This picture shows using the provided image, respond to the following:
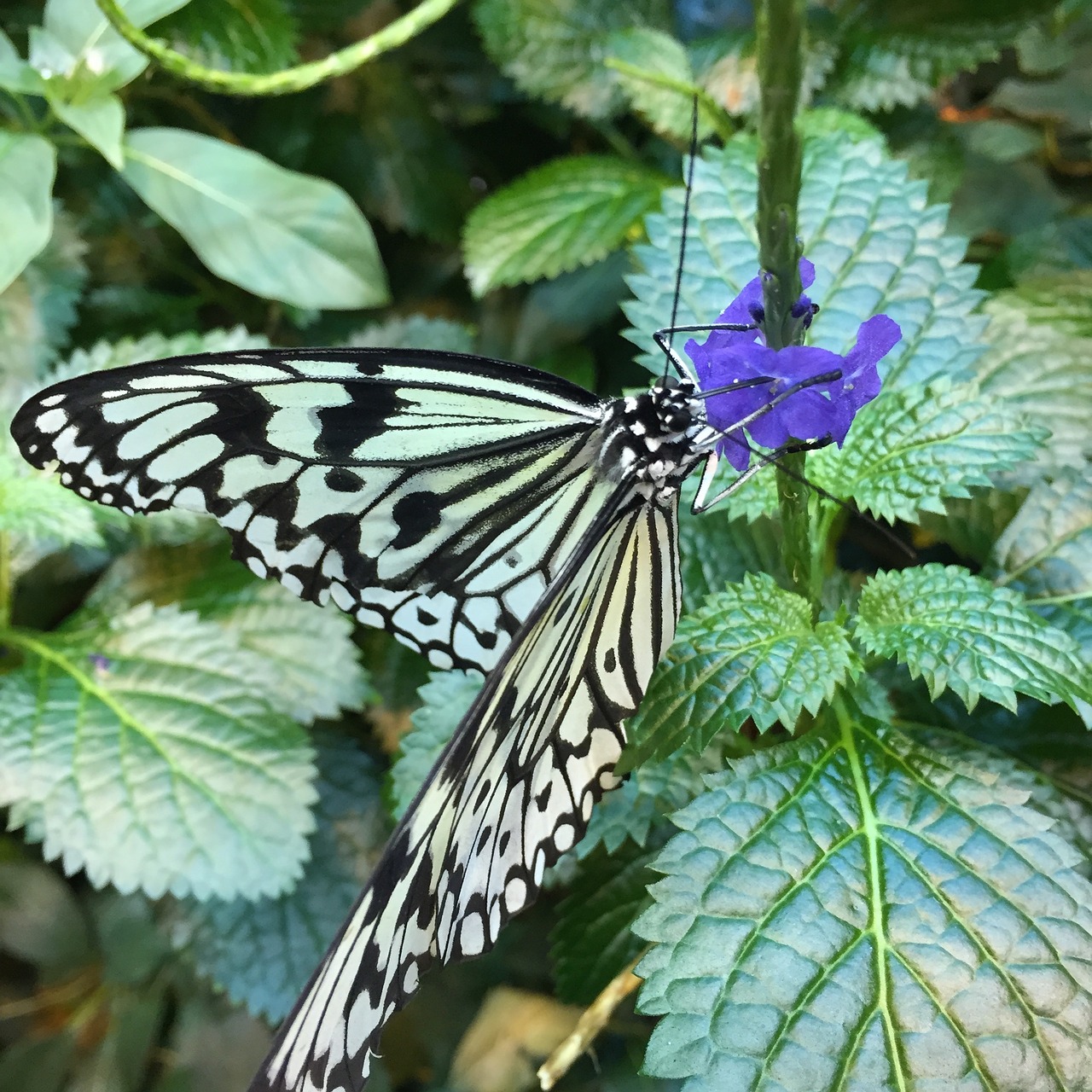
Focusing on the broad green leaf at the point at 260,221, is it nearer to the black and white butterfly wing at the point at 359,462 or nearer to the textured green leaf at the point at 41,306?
the textured green leaf at the point at 41,306

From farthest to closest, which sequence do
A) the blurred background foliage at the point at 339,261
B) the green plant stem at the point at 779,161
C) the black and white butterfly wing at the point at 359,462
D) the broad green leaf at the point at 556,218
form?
1. the broad green leaf at the point at 556,218
2. the blurred background foliage at the point at 339,261
3. the black and white butterfly wing at the point at 359,462
4. the green plant stem at the point at 779,161

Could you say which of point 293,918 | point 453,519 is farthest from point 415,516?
point 293,918

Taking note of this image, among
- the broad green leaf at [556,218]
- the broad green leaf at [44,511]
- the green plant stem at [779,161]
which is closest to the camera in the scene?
the green plant stem at [779,161]

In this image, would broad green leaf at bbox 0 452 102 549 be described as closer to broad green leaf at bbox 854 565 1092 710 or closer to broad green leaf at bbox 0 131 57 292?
broad green leaf at bbox 0 131 57 292

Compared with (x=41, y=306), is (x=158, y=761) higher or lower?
lower

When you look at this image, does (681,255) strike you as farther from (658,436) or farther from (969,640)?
(969,640)

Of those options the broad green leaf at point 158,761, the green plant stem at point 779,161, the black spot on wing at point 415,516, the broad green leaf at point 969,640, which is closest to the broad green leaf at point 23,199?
the broad green leaf at point 158,761

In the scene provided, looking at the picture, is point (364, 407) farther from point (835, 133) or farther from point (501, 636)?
point (835, 133)
